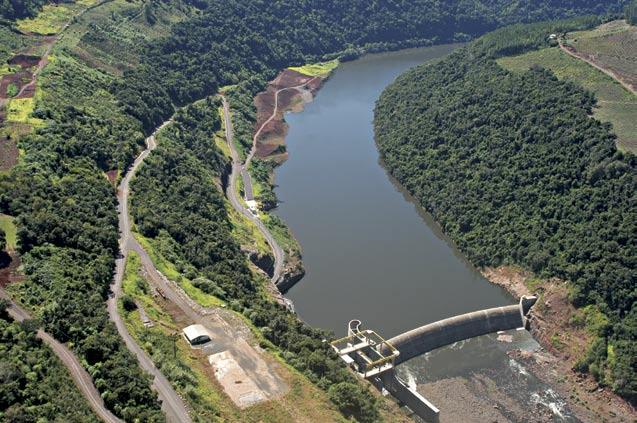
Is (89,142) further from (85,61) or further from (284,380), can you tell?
(284,380)

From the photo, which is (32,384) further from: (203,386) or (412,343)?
(412,343)

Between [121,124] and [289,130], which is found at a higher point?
[121,124]

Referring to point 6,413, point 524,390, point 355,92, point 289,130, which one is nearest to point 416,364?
point 524,390

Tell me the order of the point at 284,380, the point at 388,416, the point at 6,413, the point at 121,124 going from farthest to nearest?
the point at 121,124, the point at 388,416, the point at 284,380, the point at 6,413

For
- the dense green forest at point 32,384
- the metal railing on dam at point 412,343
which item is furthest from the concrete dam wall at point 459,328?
the dense green forest at point 32,384

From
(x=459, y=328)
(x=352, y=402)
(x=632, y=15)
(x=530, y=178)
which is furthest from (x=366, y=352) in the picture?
(x=632, y=15)

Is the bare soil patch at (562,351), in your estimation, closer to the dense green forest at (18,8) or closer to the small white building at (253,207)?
the small white building at (253,207)

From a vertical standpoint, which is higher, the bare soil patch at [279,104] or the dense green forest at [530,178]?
the bare soil patch at [279,104]

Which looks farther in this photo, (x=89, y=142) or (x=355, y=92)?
(x=355, y=92)
